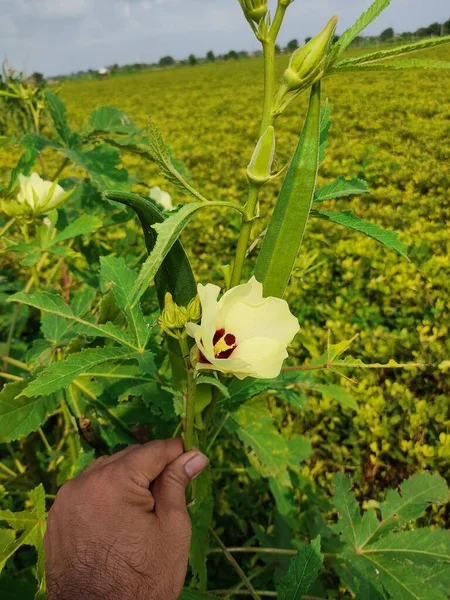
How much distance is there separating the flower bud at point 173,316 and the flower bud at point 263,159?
0.66ft

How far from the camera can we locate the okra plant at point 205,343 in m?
0.65

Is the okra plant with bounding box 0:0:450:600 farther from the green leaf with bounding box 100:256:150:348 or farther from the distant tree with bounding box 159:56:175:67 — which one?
the distant tree with bounding box 159:56:175:67

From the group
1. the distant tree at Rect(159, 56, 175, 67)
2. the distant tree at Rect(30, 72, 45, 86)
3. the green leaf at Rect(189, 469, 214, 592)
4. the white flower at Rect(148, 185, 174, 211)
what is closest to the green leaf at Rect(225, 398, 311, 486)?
the green leaf at Rect(189, 469, 214, 592)

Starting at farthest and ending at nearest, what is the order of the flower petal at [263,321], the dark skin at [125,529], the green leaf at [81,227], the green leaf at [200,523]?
the green leaf at [81,227] → the green leaf at [200,523] → the dark skin at [125,529] → the flower petal at [263,321]

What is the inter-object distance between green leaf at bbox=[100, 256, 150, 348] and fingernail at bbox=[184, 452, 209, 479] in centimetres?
22

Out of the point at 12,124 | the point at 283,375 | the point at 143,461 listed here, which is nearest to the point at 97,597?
the point at 143,461

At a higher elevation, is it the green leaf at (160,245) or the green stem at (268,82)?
the green stem at (268,82)

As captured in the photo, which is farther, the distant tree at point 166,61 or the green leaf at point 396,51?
the distant tree at point 166,61

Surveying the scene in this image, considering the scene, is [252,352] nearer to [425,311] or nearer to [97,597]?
[97,597]

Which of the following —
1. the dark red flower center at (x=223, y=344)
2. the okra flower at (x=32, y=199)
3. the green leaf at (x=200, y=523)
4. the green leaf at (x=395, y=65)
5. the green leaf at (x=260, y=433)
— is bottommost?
the green leaf at (x=200, y=523)

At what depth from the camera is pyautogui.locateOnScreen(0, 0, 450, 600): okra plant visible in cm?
65

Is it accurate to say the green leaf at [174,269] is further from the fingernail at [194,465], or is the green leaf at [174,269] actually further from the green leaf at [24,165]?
the green leaf at [24,165]

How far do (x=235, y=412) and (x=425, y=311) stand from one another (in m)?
1.84

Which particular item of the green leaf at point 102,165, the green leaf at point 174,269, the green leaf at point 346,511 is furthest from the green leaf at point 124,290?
the green leaf at point 346,511
